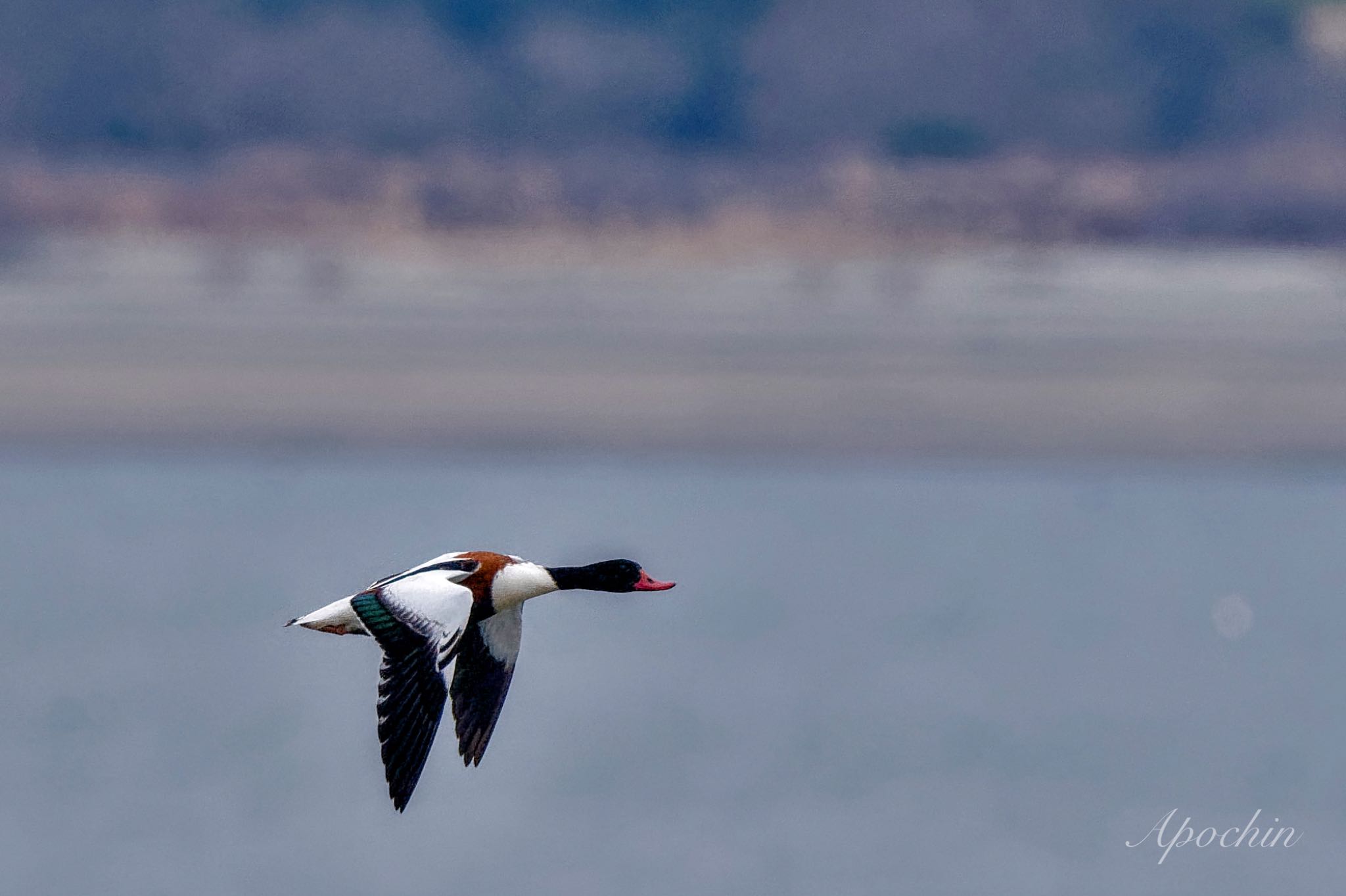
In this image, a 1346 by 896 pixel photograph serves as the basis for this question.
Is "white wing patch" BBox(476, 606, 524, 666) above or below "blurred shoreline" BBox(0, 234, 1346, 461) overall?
above

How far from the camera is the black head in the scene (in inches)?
273

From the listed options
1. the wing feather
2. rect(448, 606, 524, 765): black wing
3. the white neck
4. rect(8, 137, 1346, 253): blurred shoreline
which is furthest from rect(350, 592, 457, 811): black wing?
rect(8, 137, 1346, 253): blurred shoreline

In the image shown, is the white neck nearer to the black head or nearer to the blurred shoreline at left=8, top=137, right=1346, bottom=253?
the black head

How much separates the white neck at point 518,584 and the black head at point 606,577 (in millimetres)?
50

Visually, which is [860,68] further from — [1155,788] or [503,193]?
[1155,788]

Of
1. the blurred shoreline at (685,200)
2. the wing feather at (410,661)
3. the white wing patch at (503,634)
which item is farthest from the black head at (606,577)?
the blurred shoreline at (685,200)

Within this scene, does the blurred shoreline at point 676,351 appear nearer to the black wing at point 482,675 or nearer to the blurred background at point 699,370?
the blurred background at point 699,370

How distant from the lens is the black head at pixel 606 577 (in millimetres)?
6934

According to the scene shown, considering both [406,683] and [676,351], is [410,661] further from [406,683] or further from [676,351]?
[676,351]

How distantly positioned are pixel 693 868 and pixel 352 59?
1177 cm

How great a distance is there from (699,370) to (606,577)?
1477 centimetres

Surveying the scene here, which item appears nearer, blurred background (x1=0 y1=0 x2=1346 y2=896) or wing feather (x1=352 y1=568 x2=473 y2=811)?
wing feather (x1=352 y1=568 x2=473 y2=811)

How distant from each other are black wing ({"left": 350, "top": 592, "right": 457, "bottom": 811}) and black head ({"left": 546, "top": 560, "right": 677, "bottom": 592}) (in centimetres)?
53

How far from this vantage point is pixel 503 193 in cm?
2008
